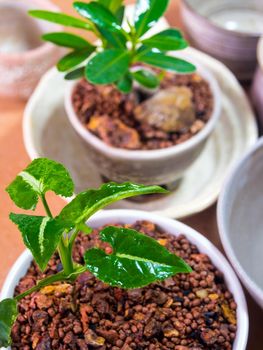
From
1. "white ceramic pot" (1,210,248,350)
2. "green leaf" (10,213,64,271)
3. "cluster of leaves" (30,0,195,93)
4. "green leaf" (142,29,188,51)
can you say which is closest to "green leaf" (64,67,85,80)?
"cluster of leaves" (30,0,195,93)

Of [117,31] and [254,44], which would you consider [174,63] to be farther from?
[254,44]

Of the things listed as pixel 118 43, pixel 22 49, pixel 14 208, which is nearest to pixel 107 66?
pixel 118 43

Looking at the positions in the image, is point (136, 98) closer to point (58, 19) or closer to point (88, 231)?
point (58, 19)

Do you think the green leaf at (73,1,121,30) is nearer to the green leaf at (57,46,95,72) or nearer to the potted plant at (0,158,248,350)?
the green leaf at (57,46,95,72)

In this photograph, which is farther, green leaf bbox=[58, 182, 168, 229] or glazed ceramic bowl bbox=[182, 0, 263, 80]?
glazed ceramic bowl bbox=[182, 0, 263, 80]

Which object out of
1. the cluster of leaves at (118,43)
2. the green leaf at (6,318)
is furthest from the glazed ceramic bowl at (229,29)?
the green leaf at (6,318)

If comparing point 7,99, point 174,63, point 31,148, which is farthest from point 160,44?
point 7,99
